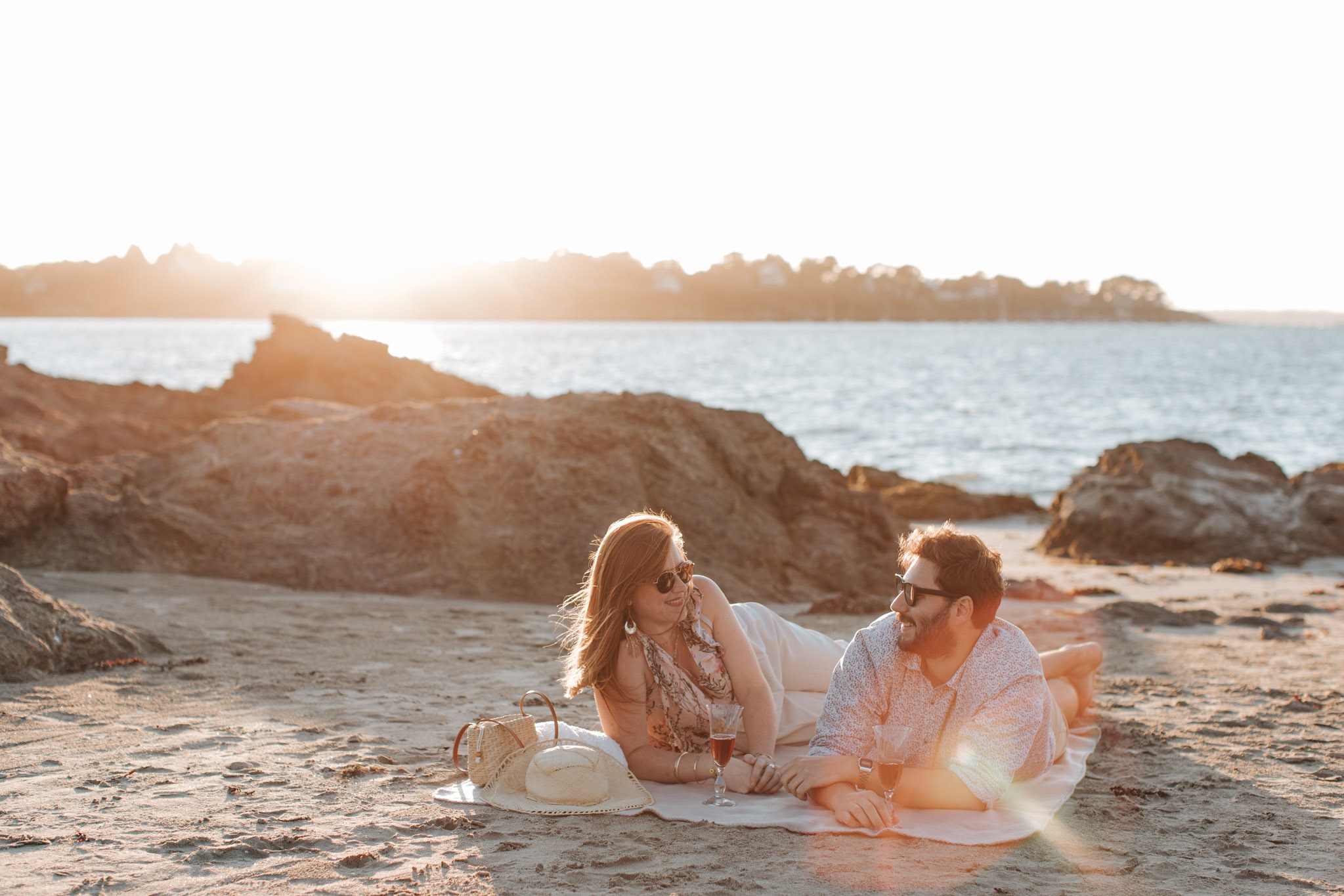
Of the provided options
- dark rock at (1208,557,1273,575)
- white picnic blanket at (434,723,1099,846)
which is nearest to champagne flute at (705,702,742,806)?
white picnic blanket at (434,723,1099,846)

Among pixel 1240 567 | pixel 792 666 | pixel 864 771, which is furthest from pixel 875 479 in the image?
pixel 864 771

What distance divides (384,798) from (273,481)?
5.69 meters

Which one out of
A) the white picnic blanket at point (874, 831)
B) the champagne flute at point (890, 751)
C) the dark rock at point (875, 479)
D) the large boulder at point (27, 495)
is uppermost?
the large boulder at point (27, 495)

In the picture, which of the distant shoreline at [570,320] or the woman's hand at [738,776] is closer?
the woman's hand at [738,776]

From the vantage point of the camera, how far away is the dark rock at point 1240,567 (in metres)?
10.2

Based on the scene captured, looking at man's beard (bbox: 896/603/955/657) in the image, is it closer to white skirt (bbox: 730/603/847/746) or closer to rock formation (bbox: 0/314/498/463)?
white skirt (bbox: 730/603/847/746)

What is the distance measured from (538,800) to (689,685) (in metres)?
0.65

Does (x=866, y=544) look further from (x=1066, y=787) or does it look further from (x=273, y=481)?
(x=1066, y=787)

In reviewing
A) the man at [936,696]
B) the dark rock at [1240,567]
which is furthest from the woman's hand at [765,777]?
the dark rock at [1240,567]

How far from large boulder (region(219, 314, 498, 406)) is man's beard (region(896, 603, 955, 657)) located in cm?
1188

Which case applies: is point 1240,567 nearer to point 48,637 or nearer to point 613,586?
point 613,586

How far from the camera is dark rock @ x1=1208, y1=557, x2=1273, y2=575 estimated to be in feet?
33.4

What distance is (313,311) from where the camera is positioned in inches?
6024

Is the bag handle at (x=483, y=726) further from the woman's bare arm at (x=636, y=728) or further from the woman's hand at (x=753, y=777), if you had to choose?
the woman's hand at (x=753, y=777)
